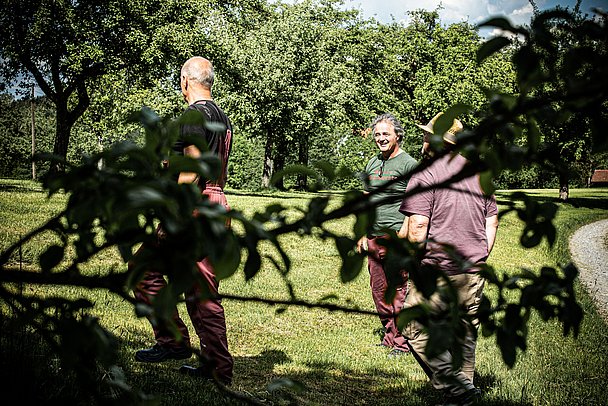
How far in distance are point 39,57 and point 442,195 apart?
78.2 feet

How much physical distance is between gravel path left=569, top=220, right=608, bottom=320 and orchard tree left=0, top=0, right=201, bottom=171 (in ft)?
59.1

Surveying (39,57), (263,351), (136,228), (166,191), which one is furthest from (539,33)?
(39,57)

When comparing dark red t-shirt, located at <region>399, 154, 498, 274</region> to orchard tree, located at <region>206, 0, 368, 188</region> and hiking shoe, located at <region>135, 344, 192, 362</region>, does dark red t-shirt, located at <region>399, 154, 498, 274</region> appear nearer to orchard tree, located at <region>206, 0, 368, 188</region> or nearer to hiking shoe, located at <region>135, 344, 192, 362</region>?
hiking shoe, located at <region>135, 344, 192, 362</region>

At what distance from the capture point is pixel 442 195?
4.41m

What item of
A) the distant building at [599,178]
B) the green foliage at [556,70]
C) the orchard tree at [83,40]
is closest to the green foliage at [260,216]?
the green foliage at [556,70]

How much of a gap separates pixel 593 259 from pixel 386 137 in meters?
12.0

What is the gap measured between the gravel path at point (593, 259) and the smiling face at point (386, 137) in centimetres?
517

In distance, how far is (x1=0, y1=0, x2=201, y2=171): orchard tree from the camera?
75.6ft

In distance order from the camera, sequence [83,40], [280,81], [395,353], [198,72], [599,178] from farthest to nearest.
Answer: [599,178] → [280,81] → [83,40] → [395,353] → [198,72]

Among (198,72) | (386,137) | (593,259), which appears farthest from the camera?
(593,259)

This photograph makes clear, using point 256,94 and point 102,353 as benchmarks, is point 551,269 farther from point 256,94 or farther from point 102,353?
point 256,94

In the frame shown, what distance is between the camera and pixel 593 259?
15.9m

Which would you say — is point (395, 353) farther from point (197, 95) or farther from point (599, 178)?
point (599, 178)

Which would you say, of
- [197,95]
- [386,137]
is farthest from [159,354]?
[386,137]
